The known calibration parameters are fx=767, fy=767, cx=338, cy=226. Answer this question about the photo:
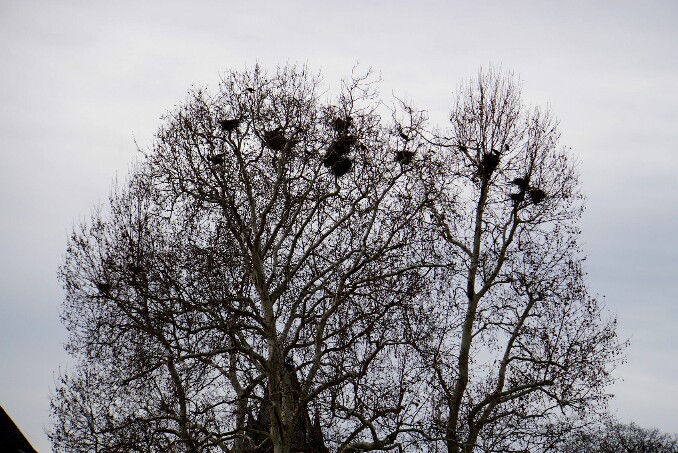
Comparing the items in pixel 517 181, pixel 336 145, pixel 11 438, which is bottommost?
pixel 11 438

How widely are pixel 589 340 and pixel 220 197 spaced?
30.9 feet

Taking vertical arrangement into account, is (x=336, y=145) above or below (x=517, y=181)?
below

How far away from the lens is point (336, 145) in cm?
1727

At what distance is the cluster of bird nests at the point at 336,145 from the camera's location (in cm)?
1694

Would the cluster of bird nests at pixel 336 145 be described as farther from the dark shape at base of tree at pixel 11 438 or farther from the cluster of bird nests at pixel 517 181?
the dark shape at base of tree at pixel 11 438

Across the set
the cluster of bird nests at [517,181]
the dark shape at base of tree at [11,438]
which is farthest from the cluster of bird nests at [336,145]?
the dark shape at base of tree at [11,438]

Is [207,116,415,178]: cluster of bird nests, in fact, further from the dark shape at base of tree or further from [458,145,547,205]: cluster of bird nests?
the dark shape at base of tree

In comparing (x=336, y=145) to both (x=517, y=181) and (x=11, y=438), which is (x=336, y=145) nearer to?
(x=517, y=181)

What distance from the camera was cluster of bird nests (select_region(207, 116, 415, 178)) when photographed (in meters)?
16.9

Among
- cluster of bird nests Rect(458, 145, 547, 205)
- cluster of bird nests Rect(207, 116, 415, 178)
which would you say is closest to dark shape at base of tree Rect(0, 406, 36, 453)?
cluster of bird nests Rect(207, 116, 415, 178)

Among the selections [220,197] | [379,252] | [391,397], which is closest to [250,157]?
[220,197]

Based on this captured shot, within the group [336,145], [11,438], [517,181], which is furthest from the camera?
[11,438]

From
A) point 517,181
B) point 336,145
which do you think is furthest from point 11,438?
point 517,181

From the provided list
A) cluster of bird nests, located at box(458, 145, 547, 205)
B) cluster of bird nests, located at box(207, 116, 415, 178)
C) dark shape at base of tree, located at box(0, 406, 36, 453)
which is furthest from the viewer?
dark shape at base of tree, located at box(0, 406, 36, 453)
